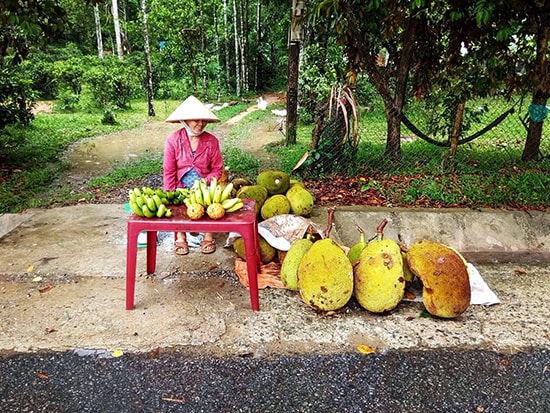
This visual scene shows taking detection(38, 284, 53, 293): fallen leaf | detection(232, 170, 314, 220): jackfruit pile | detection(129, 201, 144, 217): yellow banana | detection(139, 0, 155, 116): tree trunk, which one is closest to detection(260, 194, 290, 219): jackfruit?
detection(232, 170, 314, 220): jackfruit pile

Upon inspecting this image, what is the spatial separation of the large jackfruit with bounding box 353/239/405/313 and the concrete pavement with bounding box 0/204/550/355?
130 mm

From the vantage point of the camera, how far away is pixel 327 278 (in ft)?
9.89

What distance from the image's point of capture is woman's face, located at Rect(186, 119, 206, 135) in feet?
12.4

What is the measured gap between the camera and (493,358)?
2.71 m

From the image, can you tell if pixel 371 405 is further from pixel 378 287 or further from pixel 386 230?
pixel 386 230

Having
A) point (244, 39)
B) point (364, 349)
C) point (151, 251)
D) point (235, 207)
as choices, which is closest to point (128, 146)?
point (151, 251)

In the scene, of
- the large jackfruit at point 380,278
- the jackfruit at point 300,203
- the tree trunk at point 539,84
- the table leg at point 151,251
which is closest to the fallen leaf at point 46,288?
the table leg at point 151,251

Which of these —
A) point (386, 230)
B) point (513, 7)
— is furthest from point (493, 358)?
point (513, 7)

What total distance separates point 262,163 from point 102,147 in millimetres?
4083

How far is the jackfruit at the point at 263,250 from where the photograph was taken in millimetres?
3846

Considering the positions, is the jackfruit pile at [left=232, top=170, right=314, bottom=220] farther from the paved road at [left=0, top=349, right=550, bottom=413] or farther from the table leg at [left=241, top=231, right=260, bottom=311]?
the paved road at [left=0, top=349, right=550, bottom=413]

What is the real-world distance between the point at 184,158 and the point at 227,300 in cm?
138

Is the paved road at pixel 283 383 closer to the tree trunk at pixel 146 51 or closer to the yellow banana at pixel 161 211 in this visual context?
the yellow banana at pixel 161 211

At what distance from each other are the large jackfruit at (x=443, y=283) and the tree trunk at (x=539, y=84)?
3.74 metres
